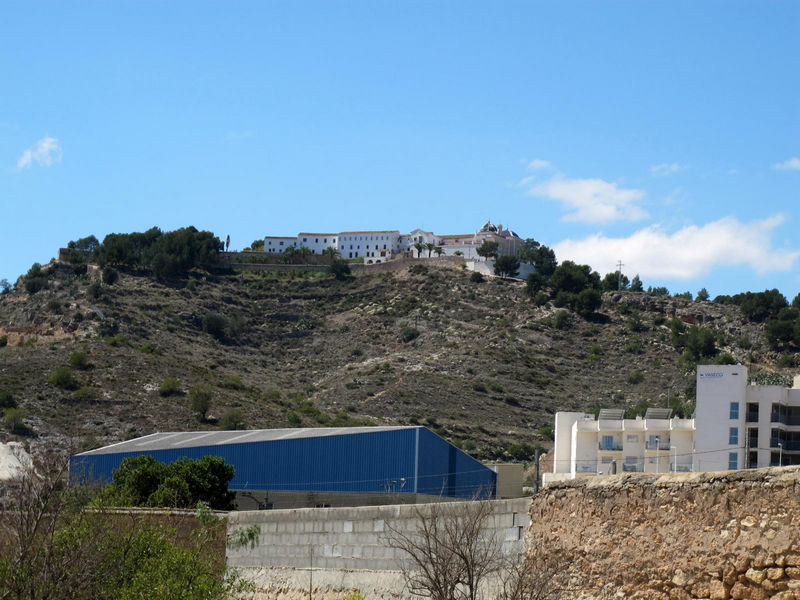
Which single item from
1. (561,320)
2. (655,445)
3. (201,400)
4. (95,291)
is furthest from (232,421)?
(561,320)

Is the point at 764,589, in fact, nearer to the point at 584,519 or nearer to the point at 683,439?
the point at 584,519

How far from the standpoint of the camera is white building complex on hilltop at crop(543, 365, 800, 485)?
44.8 m

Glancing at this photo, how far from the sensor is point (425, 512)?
44.7 feet

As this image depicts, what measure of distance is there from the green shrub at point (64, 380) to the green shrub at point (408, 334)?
120 feet

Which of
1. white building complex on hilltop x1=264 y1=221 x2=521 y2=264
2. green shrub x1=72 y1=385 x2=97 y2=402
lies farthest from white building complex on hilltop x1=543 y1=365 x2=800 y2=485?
white building complex on hilltop x1=264 y1=221 x2=521 y2=264

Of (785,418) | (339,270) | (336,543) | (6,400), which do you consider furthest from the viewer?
→ (339,270)

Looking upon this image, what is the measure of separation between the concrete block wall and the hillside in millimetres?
45581

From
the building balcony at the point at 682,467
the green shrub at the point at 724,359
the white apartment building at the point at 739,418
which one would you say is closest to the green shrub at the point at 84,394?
the white apartment building at the point at 739,418

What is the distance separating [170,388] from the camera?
243 ft

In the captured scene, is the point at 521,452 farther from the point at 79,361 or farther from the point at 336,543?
the point at 336,543

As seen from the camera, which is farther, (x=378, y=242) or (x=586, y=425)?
(x=378, y=242)

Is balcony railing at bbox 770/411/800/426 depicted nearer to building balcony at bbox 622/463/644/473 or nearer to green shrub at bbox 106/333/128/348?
building balcony at bbox 622/463/644/473

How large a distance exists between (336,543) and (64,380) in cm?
6059

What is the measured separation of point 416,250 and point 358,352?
3444 cm
